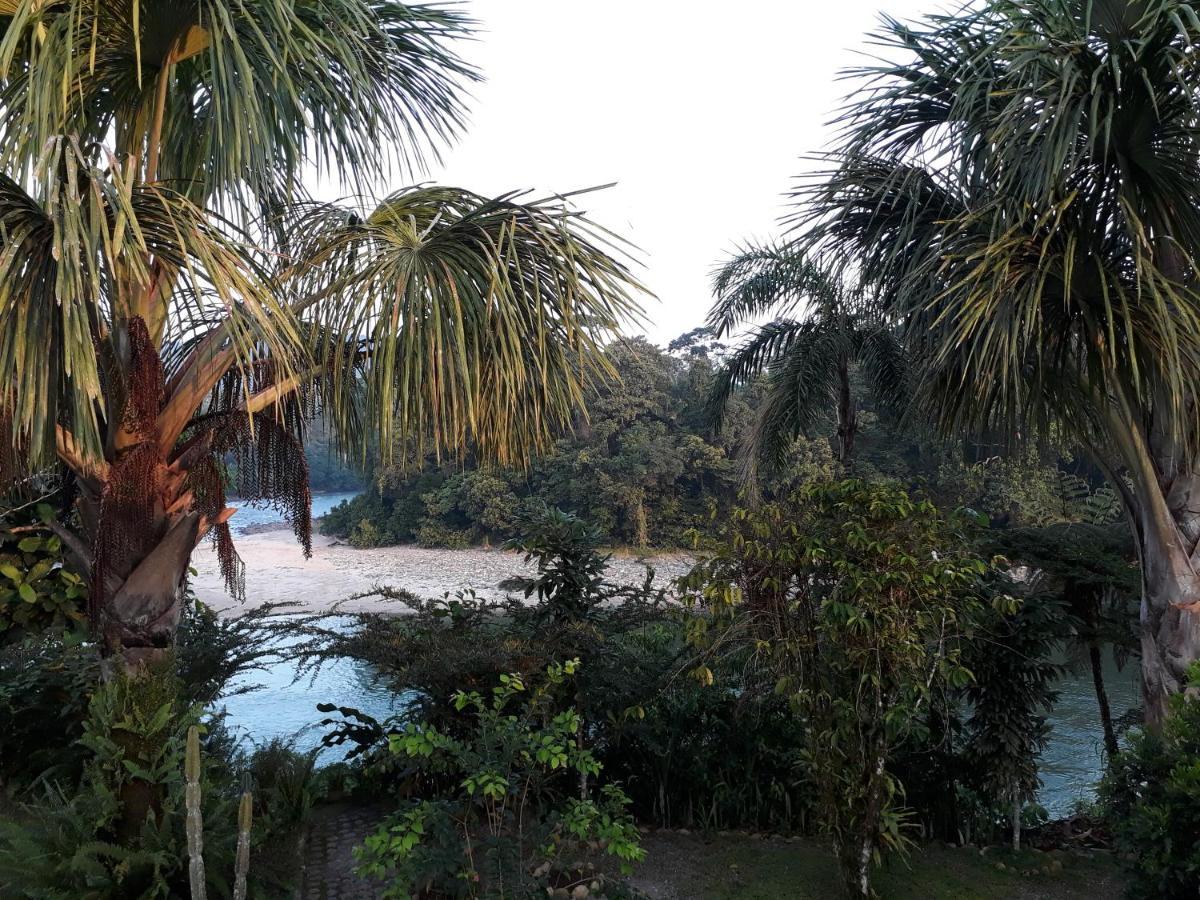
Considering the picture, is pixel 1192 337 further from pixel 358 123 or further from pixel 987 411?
pixel 358 123

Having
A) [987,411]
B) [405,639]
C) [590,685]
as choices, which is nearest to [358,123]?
[405,639]

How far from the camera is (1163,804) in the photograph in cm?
303

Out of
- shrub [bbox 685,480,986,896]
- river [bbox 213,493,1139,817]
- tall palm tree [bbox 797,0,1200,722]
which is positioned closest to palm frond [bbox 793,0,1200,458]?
tall palm tree [bbox 797,0,1200,722]

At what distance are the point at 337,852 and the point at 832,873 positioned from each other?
2.56m

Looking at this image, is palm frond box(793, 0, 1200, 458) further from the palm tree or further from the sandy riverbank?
the sandy riverbank

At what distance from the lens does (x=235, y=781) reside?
3.97m

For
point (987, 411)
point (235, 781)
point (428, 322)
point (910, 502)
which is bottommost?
point (235, 781)

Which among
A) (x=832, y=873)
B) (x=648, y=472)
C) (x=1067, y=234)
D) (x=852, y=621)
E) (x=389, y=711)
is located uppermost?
(x=1067, y=234)

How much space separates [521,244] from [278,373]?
105cm

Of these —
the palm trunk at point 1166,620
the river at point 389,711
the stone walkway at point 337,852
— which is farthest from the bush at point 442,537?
the palm trunk at point 1166,620

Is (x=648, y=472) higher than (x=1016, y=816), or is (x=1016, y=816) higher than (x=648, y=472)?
(x=648, y=472)

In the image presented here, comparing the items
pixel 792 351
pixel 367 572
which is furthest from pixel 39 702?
pixel 367 572

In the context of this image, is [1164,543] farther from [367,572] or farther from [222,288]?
[367,572]

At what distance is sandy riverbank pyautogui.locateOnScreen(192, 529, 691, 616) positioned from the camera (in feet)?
68.3
